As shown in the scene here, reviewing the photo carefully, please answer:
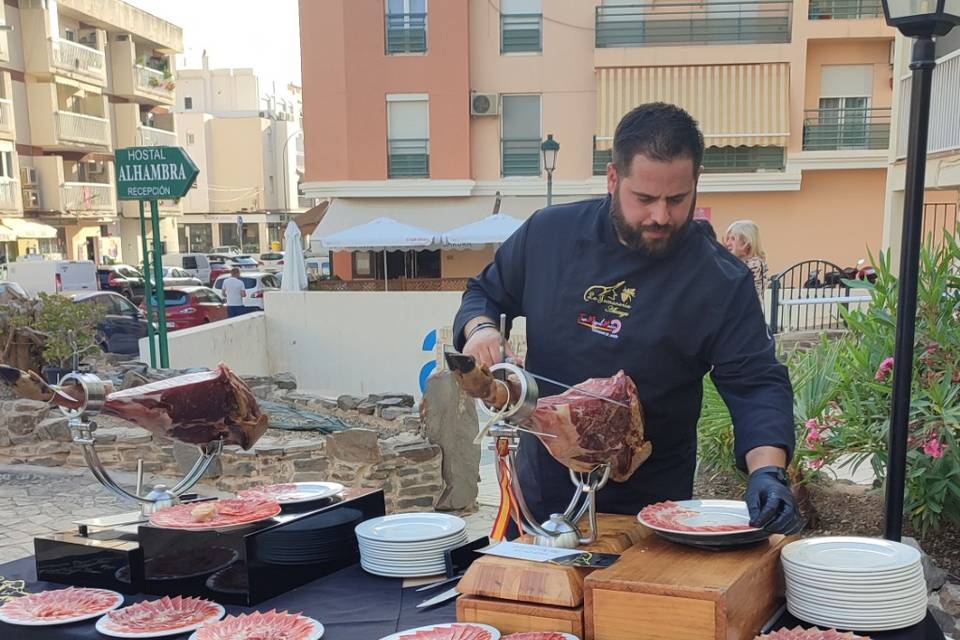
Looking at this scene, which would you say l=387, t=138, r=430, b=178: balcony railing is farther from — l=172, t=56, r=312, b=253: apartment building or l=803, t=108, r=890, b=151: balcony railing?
l=172, t=56, r=312, b=253: apartment building

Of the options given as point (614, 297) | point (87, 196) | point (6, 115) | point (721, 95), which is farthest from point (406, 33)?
point (614, 297)

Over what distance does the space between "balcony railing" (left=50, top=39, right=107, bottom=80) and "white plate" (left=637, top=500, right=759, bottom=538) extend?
1189 inches

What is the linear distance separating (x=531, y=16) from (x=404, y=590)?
60.7 ft

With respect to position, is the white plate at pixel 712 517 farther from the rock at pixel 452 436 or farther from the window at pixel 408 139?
the window at pixel 408 139

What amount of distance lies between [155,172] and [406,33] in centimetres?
1209

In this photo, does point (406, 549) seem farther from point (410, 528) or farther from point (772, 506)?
point (772, 506)

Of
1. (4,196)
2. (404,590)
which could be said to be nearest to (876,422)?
(404,590)

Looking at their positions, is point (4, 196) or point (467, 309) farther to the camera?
point (4, 196)

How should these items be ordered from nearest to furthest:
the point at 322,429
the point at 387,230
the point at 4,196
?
the point at 322,429 < the point at 387,230 < the point at 4,196

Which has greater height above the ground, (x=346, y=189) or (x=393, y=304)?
(x=346, y=189)

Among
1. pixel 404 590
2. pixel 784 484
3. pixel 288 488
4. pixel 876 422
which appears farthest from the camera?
pixel 876 422

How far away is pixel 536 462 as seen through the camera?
2107 mm

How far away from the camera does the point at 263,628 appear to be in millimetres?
1704

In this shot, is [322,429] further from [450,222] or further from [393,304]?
[450,222]
